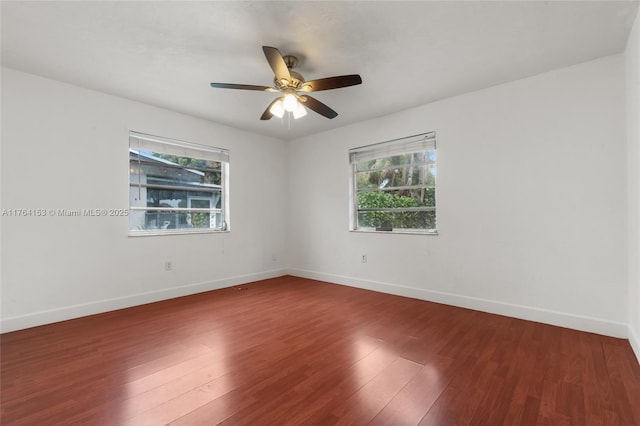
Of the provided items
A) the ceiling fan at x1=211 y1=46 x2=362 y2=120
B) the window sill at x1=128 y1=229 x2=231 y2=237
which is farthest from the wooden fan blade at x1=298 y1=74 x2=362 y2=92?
the window sill at x1=128 y1=229 x2=231 y2=237

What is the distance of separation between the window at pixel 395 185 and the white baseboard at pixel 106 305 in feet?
7.82

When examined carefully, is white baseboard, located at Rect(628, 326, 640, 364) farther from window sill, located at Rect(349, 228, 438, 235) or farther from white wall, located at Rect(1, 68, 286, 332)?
white wall, located at Rect(1, 68, 286, 332)

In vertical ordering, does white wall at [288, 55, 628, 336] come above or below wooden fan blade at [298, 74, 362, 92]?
below

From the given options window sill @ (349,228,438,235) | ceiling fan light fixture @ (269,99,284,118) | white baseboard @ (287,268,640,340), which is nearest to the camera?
white baseboard @ (287,268,640,340)

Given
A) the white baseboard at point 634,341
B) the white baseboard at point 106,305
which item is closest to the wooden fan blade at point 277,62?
the white baseboard at point 106,305

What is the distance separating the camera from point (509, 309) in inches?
121

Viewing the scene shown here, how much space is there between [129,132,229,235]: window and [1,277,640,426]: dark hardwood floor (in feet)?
4.35

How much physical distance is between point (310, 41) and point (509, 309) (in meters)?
3.39

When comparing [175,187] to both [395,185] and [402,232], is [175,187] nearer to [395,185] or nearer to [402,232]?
[395,185]

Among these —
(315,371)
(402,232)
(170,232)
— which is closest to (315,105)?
(402,232)

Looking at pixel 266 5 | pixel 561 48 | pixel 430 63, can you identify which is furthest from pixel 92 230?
pixel 561 48

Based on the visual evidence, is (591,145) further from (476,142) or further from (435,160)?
(435,160)

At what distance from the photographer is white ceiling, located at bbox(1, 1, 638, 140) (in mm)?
1998

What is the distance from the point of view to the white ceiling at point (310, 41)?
6.56 ft
